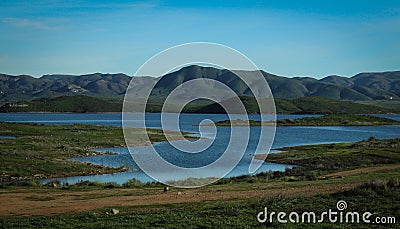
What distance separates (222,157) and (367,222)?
4939 cm

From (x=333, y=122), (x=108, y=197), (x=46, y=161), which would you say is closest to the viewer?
→ (x=108, y=197)

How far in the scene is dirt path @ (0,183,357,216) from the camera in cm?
2370

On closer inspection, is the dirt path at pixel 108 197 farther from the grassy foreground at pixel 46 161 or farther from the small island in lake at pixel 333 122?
the small island in lake at pixel 333 122

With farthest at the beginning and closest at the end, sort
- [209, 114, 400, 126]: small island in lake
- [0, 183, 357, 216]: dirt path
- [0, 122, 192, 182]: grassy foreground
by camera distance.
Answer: [209, 114, 400, 126]: small island in lake
[0, 122, 192, 182]: grassy foreground
[0, 183, 357, 216]: dirt path

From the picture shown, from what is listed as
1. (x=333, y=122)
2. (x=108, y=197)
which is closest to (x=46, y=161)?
(x=108, y=197)

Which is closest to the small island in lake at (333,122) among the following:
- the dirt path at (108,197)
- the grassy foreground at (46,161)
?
the grassy foreground at (46,161)

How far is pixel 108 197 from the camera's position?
90.3 ft

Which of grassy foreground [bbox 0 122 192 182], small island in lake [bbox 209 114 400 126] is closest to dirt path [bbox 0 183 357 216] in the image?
grassy foreground [bbox 0 122 192 182]

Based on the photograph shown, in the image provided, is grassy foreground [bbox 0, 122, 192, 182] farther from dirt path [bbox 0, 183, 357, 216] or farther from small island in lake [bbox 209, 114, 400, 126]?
small island in lake [bbox 209, 114, 400, 126]

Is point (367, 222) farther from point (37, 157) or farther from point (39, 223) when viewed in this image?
point (37, 157)

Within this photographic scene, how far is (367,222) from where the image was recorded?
1752 cm

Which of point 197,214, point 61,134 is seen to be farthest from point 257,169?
point 61,134

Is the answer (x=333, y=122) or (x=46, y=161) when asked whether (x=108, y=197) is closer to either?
(x=46, y=161)

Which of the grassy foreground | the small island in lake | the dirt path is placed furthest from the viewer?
the small island in lake
